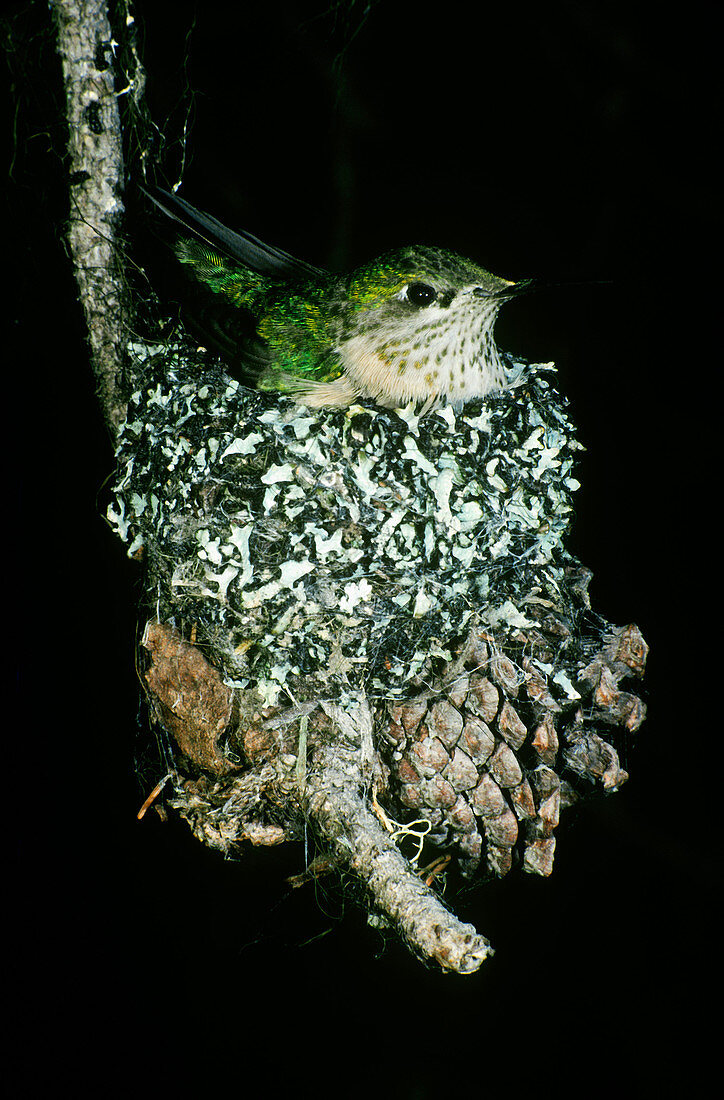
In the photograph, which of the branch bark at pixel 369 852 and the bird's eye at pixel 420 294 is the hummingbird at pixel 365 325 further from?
the branch bark at pixel 369 852

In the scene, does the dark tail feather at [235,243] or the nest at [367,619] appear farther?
the dark tail feather at [235,243]

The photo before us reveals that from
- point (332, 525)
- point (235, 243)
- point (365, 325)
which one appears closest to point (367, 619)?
point (332, 525)

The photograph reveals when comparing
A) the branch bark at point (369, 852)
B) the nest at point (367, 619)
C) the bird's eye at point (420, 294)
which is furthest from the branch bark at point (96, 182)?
the branch bark at point (369, 852)

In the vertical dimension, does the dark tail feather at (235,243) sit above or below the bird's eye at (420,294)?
above

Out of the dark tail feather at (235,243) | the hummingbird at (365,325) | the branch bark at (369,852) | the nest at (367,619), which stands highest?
the dark tail feather at (235,243)

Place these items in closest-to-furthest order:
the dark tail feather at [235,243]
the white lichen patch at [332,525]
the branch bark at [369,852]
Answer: the branch bark at [369,852] < the white lichen patch at [332,525] < the dark tail feather at [235,243]

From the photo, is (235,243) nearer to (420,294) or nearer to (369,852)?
(420,294)

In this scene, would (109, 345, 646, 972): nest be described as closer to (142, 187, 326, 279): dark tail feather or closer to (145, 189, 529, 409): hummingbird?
(145, 189, 529, 409): hummingbird

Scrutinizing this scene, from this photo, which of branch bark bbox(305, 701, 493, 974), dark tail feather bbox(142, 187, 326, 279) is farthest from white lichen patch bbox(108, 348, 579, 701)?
dark tail feather bbox(142, 187, 326, 279)

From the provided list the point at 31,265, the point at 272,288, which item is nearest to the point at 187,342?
the point at 272,288
